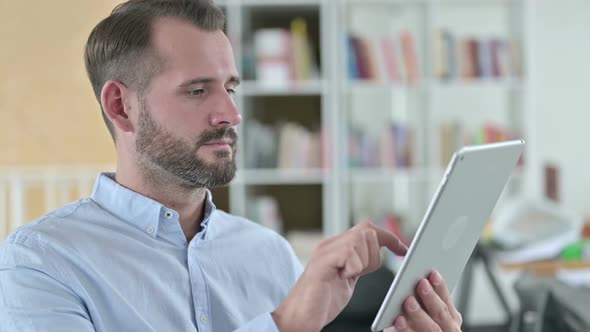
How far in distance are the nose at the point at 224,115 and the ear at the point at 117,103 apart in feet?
0.55

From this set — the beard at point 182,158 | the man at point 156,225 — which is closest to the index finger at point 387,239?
the man at point 156,225

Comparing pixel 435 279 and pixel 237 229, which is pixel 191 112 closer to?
pixel 237 229

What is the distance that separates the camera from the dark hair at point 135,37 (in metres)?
1.33

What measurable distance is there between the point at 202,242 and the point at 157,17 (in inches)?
14.6

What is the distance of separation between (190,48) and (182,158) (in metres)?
0.17

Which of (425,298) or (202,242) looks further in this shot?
(202,242)

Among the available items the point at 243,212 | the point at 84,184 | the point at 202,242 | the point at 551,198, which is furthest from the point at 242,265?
the point at 551,198

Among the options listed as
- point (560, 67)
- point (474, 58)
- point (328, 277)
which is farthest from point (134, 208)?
point (560, 67)

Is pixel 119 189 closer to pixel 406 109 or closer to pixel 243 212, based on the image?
pixel 243 212

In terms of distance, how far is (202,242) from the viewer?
137 cm

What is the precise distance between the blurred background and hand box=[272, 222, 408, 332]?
2.19 m

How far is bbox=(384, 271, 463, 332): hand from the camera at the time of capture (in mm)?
1113

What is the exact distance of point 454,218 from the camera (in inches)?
43.6

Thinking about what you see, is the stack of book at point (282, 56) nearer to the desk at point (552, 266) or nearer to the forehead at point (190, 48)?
the desk at point (552, 266)
